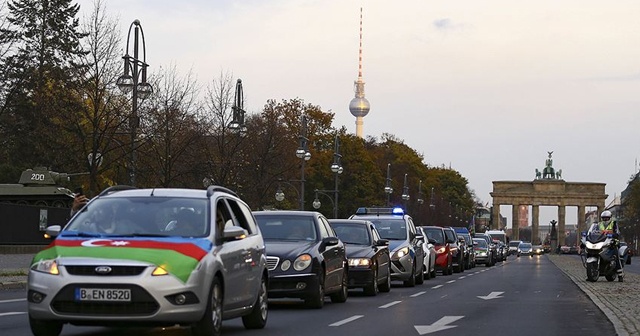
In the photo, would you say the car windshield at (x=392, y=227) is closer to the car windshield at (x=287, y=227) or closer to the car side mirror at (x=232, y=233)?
the car windshield at (x=287, y=227)

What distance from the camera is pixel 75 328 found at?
49.4 ft

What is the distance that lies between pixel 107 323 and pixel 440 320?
263 inches

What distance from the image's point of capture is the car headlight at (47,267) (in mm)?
12203

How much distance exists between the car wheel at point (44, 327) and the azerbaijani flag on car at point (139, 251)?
22.6 inches

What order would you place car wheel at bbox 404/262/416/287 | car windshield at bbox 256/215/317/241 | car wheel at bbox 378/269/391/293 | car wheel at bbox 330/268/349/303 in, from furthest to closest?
car wheel at bbox 404/262/416/287
car wheel at bbox 378/269/391/293
car wheel at bbox 330/268/349/303
car windshield at bbox 256/215/317/241

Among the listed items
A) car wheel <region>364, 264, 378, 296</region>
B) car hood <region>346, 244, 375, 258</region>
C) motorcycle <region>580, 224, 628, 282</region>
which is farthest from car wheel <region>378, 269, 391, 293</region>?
motorcycle <region>580, 224, 628, 282</region>

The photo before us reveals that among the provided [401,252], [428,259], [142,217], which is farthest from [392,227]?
[142,217]

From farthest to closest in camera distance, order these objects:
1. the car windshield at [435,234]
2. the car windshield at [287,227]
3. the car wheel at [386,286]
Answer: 1. the car windshield at [435,234]
2. the car wheel at [386,286]
3. the car windshield at [287,227]

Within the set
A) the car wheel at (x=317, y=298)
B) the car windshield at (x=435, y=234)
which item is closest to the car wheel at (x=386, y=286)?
the car wheel at (x=317, y=298)

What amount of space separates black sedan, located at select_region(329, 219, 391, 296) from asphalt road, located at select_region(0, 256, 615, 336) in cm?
37

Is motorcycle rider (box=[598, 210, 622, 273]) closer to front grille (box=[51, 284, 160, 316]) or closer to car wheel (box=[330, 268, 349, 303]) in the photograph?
car wheel (box=[330, 268, 349, 303])

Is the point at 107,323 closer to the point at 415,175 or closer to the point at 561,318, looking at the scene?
the point at 561,318

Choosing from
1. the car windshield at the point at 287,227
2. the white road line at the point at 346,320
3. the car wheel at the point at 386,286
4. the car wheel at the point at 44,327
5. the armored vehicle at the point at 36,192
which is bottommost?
the white road line at the point at 346,320

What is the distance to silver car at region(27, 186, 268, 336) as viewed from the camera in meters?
12.1
